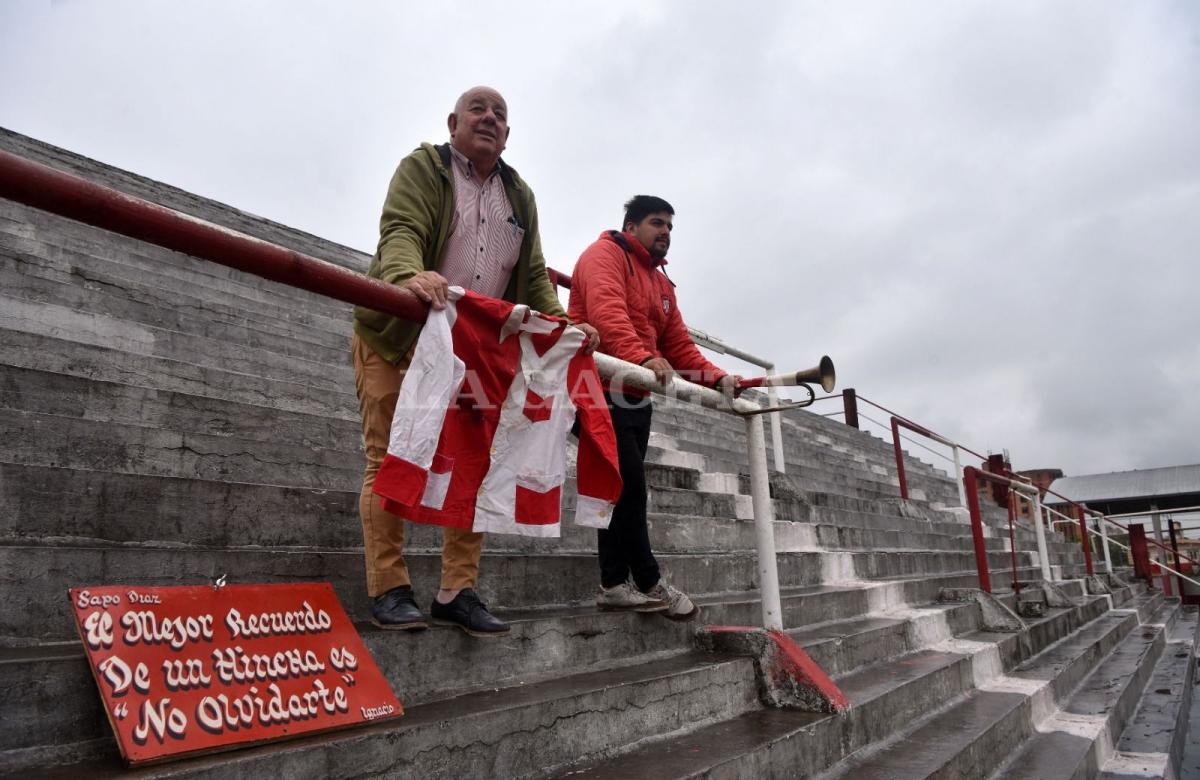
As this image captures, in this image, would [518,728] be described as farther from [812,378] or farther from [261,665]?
[812,378]

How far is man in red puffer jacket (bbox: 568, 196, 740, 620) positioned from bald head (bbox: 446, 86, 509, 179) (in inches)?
26.5

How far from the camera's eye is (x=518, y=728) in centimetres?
188

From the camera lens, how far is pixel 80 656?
1513 mm

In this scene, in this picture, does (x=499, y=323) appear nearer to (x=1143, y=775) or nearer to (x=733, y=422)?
(x=1143, y=775)

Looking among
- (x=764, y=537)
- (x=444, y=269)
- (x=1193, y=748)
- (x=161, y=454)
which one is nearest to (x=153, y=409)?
(x=161, y=454)

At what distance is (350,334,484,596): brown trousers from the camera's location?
7.04 feet

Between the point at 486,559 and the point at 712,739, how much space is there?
3.24 ft

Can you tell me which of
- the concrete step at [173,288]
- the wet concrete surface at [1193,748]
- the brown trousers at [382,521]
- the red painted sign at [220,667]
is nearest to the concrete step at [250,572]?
the brown trousers at [382,521]

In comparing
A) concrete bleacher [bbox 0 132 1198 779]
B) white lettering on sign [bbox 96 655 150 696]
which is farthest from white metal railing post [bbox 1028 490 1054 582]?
white lettering on sign [bbox 96 655 150 696]

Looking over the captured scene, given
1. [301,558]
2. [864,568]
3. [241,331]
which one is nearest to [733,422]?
[864,568]

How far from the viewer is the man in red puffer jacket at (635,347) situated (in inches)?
111

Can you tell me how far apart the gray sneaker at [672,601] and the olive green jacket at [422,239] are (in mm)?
1137

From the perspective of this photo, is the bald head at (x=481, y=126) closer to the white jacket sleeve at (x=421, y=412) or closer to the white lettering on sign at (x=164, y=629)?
the white jacket sleeve at (x=421, y=412)

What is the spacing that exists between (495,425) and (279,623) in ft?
2.74
